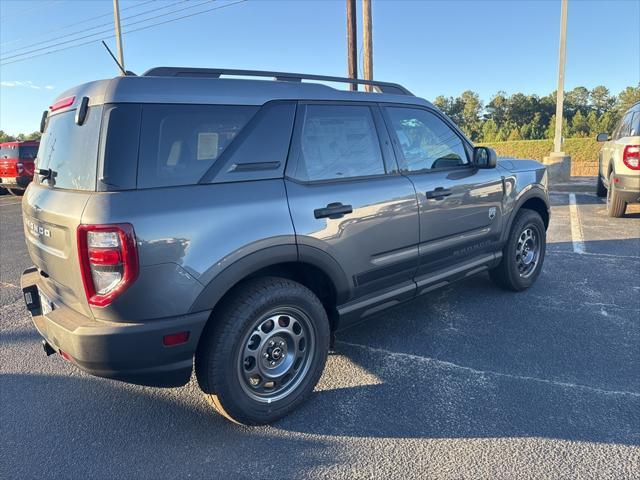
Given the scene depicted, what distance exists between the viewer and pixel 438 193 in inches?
138

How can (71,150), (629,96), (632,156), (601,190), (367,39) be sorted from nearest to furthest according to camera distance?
(71,150)
(632,156)
(601,190)
(367,39)
(629,96)

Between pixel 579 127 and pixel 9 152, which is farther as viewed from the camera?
pixel 579 127

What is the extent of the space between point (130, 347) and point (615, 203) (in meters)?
8.59

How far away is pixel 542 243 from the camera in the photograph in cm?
474

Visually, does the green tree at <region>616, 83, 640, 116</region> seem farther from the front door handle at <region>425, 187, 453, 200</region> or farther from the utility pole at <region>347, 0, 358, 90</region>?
the front door handle at <region>425, 187, 453, 200</region>

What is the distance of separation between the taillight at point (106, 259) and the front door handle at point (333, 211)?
3.50 feet

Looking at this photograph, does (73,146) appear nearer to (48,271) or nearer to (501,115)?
(48,271)

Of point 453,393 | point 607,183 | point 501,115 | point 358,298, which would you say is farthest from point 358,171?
point 501,115

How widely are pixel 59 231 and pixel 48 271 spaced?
40 centimetres

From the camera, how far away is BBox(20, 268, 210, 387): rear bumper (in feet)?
7.09

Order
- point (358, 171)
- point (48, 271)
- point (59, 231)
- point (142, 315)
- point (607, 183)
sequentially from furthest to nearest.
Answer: point (607, 183)
point (358, 171)
point (48, 271)
point (59, 231)
point (142, 315)

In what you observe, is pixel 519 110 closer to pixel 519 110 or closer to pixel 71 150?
pixel 519 110

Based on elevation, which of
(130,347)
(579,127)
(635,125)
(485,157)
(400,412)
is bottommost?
(400,412)

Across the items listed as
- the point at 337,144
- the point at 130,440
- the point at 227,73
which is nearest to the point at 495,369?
the point at 337,144
